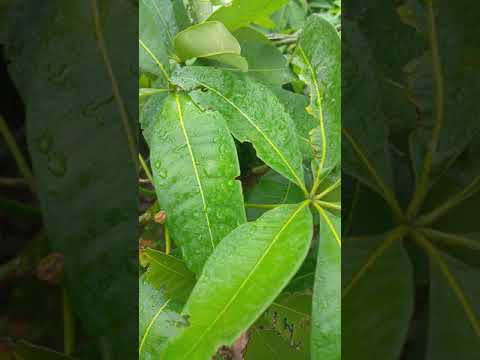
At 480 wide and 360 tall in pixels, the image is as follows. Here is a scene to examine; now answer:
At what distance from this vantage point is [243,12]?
0.62 metres

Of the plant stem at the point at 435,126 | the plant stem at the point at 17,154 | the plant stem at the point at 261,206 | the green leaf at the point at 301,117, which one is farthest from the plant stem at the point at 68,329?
the plant stem at the point at 435,126

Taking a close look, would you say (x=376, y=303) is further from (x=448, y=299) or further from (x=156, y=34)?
(x=156, y=34)

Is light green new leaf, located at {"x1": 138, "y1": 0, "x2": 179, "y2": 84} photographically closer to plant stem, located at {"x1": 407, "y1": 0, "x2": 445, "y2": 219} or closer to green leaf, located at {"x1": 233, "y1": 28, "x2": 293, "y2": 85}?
green leaf, located at {"x1": 233, "y1": 28, "x2": 293, "y2": 85}

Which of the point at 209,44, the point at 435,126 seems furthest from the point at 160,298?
the point at 435,126

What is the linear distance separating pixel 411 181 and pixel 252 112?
10.0 inches

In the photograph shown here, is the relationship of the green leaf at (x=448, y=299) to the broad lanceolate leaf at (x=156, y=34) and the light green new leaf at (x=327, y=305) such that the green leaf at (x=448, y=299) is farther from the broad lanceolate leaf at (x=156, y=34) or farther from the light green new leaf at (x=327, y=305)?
the broad lanceolate leaf at (x=156, y=34)

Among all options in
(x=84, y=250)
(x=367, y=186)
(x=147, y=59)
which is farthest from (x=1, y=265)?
(x=367, y=186)

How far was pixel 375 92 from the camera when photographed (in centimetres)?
67

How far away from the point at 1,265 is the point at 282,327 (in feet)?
1.25

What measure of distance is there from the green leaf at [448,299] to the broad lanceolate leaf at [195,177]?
0.99 ft

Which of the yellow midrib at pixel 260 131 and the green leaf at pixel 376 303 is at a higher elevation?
the yellow midrib at pixel 260 131

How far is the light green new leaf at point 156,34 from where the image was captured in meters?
0.60

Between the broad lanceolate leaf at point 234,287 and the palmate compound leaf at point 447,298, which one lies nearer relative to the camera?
the broad lanceolate leaf at point 234,287

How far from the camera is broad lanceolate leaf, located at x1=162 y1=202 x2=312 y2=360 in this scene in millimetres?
572
